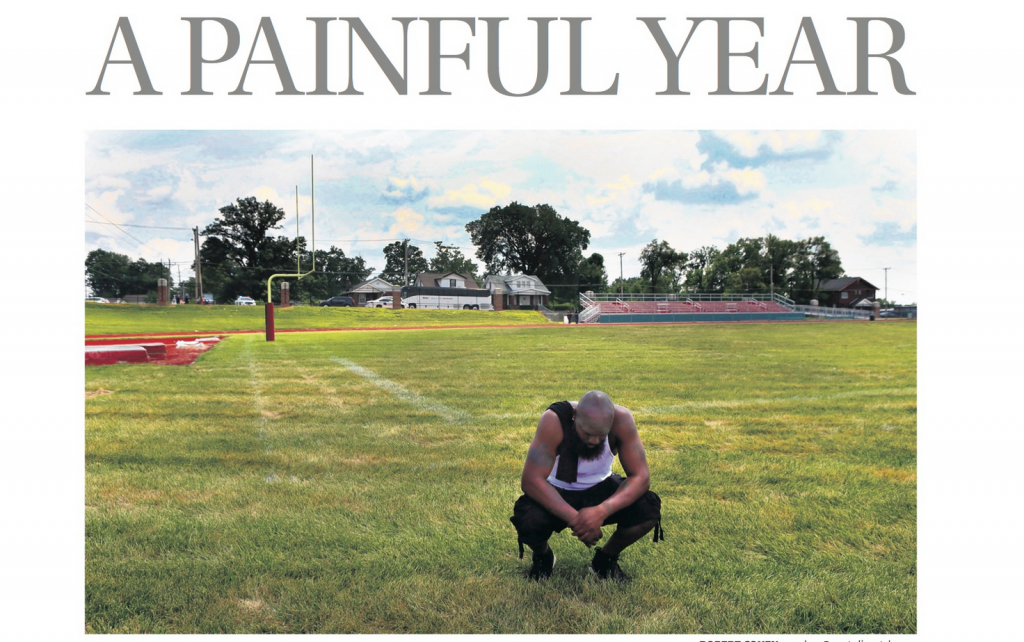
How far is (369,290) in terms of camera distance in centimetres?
6050

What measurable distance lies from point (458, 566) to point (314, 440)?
3102mm

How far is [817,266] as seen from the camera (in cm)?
6022

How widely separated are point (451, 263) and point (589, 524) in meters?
67.1

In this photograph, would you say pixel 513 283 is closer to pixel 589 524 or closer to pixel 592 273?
pixel 592 273

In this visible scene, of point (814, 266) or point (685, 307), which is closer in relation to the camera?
point (685, 307)

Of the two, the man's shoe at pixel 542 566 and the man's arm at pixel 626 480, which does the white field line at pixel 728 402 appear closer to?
the man's shoe at pixel 542 566

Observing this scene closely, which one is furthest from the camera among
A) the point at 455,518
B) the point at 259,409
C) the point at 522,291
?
the point at 522,291

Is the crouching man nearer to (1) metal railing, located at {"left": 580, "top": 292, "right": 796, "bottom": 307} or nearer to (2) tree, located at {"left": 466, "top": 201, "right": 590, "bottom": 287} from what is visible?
(1) metal railing, located at {"left": 580, "top": 292, "right": 796, "bottom": 307}

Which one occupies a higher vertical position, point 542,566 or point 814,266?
point 814,266

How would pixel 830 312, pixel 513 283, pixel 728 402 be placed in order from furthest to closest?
1. pixel 513 283
2. pixel 830 312
3. pixel 728 402

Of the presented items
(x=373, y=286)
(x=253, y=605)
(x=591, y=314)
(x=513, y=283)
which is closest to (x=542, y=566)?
(x=253, y=605)

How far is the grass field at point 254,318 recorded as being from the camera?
29.0 metres

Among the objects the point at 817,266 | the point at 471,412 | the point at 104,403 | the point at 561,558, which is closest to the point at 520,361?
the point at 471,412

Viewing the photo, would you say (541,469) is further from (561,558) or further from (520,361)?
(520,361)
